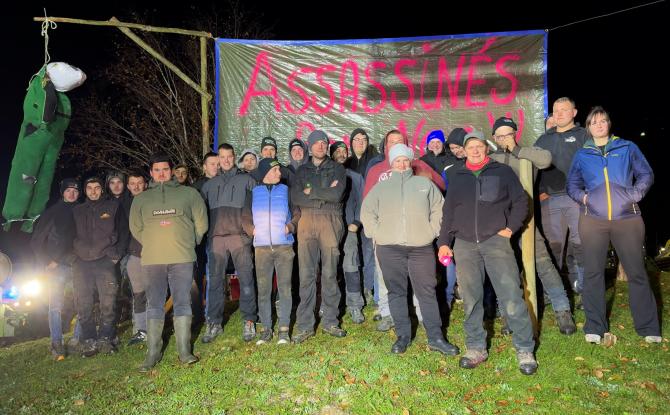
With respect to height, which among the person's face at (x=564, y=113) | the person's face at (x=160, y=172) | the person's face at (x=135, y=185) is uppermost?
the person's face at (x=564, y=113)

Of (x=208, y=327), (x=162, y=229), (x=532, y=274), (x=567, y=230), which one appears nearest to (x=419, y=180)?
(x=532, y=274)

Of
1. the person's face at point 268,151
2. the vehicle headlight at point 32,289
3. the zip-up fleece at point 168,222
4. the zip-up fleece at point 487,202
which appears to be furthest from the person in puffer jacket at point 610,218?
the vehicle headlight at point 32,289

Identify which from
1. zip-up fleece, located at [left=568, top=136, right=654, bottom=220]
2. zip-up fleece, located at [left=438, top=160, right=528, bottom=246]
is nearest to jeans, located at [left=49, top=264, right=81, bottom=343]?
zip-up fleece, located at [left=438, top=160, right=528, bottom=246]

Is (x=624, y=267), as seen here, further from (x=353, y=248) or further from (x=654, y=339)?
(x=353, y=248)

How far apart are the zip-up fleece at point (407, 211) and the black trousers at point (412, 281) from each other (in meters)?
0.11

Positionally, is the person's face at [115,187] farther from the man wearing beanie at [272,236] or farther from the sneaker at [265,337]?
the sneaker at [265,337]

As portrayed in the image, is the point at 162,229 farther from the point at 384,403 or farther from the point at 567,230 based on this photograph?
the point at 567,230

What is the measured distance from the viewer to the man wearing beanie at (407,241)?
15.8 ft

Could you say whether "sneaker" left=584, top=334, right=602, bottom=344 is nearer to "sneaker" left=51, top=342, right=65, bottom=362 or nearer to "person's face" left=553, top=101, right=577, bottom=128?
"person's face" left=553, top=101, right=577, bottom=128

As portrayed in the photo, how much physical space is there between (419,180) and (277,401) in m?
2.55

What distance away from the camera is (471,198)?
446 cm

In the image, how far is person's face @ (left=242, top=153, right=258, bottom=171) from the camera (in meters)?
6.79

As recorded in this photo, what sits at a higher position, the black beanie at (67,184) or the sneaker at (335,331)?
the black beanie at (67,184)

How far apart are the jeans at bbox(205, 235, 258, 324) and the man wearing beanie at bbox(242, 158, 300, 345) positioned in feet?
0.83
